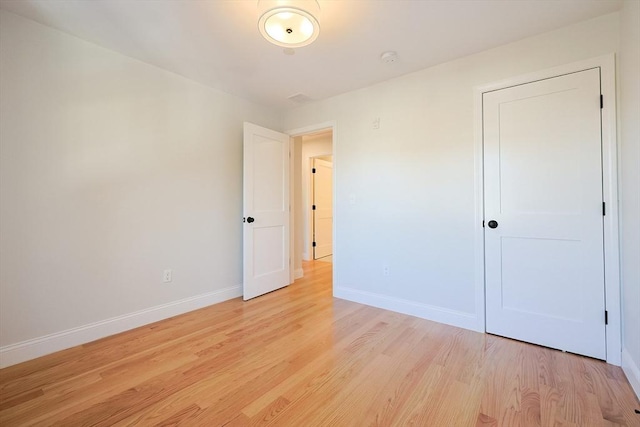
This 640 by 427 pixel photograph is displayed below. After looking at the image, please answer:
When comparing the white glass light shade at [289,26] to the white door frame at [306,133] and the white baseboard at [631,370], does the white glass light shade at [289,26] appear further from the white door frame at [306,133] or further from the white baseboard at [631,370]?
the white baseboard at [631,370]

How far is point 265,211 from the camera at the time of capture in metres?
3.38

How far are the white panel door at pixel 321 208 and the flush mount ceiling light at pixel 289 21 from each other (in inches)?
150

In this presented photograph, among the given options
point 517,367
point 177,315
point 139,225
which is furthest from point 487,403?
point 139,225

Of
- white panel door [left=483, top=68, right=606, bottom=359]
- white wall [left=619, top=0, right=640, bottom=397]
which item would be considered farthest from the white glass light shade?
white wall [left=619, top=0, right=640, bottom=397]

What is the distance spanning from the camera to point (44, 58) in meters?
1.99

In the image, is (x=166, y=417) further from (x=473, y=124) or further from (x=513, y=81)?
(x=513, y=81)

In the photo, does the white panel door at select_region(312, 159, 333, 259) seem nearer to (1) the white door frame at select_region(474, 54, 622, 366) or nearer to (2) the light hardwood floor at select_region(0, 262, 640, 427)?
(2) the light hardwood floor at select_region(0, 262, 640, 427)

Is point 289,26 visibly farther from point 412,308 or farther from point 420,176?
point 412,308

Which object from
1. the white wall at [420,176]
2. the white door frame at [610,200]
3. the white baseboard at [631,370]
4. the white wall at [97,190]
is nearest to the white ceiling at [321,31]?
the white wall at [420,176]

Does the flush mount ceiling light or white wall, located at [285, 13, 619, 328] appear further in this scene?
white wall, located at [285, 13, 619, 328]

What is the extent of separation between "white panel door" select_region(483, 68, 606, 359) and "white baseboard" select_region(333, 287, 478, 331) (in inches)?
7.3

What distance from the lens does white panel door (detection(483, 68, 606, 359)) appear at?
191 centimetres

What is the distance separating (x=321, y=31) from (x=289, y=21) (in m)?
0.45

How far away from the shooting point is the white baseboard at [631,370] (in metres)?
1.52
